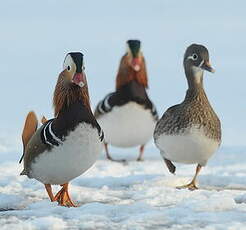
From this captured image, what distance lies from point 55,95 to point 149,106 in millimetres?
4687

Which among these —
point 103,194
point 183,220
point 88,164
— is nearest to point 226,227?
point 183,220

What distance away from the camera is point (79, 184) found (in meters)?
7.64

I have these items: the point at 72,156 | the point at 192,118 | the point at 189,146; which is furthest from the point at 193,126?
the point at 72,156

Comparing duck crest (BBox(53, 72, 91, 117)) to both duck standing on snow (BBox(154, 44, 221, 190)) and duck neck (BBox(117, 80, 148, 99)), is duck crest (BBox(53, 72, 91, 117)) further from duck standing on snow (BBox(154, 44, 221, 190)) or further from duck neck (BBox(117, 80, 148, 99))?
duck neck (BBox(117, 80, 148, 99))

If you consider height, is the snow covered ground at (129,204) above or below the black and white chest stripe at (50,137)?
below

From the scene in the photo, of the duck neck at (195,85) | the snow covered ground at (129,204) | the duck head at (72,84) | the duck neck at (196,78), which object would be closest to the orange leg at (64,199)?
the snow covered ground at (129,204)

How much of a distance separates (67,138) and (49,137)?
201 millimetres

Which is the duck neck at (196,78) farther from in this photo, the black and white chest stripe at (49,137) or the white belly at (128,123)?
the white belly at (128,123)

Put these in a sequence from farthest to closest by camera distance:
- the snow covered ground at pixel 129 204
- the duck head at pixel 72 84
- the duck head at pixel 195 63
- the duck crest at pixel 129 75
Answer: the duck crest at pixel 129 75 < the duck head at pixel 195 63 < the duck head at pixel 72 84 < the snow covered ground at pixel 129 204

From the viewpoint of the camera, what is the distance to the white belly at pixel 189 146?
723 cm

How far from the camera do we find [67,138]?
5.76 m

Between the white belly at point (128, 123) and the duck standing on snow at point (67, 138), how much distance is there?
442cm

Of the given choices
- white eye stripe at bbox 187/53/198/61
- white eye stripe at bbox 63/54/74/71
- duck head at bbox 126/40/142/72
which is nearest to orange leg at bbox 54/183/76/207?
white eye stripe at bbox 63/54/74/71

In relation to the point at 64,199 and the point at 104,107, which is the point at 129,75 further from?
the point at 64,199
